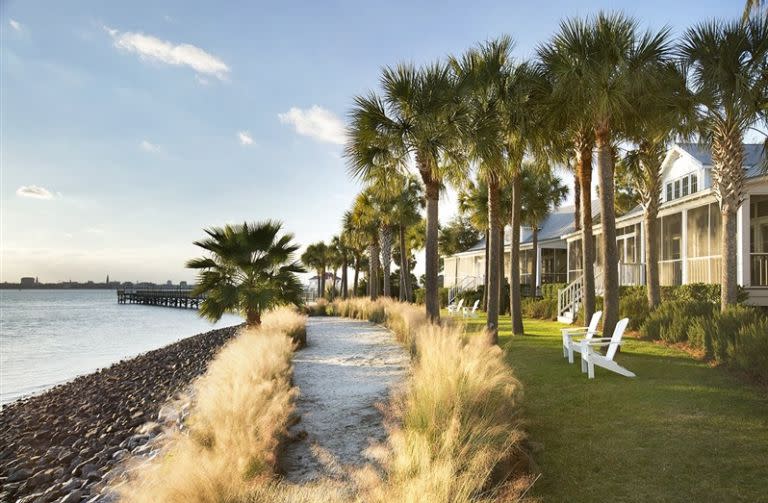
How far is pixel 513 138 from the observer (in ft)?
44.6

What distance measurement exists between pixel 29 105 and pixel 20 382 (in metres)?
8.13

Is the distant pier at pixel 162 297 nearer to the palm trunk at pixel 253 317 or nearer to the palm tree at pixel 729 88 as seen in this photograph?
the palm trunk at pixel 253 317

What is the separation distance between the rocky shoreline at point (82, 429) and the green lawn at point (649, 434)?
5089 millimetres

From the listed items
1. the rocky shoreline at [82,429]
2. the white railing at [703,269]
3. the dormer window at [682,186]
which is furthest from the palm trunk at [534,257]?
the rocky shoreline at [82,429]

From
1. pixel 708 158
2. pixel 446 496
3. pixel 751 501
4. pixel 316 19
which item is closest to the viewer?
pixel 446 496

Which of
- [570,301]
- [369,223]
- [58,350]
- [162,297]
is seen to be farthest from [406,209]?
[162,297]

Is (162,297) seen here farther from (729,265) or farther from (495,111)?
(729,265)

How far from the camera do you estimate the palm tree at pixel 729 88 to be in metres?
11.6

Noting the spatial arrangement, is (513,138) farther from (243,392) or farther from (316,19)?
(243,392)

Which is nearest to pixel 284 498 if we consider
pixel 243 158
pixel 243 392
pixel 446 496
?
pixel 446 496

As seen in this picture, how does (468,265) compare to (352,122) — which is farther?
(468,265)

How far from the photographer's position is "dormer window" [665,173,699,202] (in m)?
21.4

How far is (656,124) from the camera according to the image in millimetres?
11859

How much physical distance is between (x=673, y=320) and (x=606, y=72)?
19.7 ft
